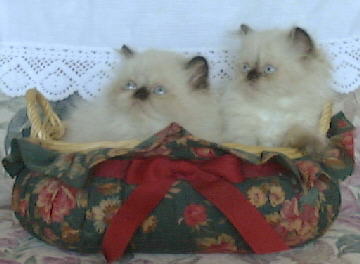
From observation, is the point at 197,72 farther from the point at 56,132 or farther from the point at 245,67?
the point at 56,132

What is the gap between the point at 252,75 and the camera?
1.32 m

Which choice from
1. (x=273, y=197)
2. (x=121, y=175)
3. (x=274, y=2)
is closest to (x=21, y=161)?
(x=121, y=175)

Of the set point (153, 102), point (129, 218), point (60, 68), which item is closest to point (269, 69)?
point (153, 102)

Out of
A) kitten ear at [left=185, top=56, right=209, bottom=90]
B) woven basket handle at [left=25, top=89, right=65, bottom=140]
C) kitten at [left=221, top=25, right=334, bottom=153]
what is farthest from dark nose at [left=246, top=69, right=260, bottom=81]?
woven basket handle at [left=25, top=89, right=65, bottom=140]

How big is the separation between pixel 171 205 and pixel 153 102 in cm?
30

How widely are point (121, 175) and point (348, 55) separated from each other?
88cm

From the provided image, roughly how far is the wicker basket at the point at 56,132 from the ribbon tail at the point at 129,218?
0.09 m

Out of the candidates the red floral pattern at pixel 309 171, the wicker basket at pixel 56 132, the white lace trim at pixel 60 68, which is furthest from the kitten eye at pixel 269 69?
the white lace trim at pixel 60 68

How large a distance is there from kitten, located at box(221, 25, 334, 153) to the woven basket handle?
42cm

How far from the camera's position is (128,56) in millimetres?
1454

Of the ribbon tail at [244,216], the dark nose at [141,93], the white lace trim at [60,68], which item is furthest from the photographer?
the white lace trim at [60,68]

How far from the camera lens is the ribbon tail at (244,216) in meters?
1.08

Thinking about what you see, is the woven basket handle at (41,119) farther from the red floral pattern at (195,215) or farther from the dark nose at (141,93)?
the red floral pattern at (195,215)

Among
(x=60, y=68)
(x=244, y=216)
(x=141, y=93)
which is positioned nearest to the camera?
(x=244, y=216)
